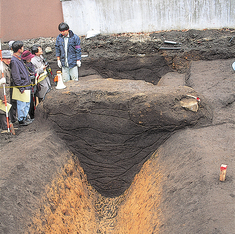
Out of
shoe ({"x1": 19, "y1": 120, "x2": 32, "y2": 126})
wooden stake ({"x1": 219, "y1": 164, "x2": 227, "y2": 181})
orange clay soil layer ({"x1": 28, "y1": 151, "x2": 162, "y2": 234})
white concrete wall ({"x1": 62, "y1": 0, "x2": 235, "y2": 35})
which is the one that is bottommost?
orange clay soil layer ({"x1": 28, "y1": 151, "x2": 162, "y2": 234})

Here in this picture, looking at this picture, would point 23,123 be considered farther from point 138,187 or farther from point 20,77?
point 138,187

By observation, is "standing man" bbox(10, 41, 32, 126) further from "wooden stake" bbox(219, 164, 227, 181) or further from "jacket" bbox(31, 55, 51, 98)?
"wooden stake" bbox(219, 164, 227, 181)

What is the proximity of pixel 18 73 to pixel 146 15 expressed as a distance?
5817 millimetres

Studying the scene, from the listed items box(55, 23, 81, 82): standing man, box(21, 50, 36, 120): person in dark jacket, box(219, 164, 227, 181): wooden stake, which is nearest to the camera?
box(219, 164, 227, 181): wooden stake

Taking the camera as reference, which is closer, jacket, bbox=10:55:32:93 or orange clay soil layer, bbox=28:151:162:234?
orange clay soil layer, bbox=28:151:162:234

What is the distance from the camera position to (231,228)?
6.82ft

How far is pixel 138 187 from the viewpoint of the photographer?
399cm

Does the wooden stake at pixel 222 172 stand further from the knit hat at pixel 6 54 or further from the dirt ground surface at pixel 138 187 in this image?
the knit hat at pixel 6 54

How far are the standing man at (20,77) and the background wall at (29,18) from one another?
17.2 ft

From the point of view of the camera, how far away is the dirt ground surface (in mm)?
2520

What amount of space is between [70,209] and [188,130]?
2.09m

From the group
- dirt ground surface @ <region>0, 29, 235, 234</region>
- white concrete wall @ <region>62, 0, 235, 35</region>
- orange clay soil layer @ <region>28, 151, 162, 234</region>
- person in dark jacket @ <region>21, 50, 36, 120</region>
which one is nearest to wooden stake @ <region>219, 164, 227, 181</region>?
dirt ground surface @ <region>0, 29, 235, 234</region>

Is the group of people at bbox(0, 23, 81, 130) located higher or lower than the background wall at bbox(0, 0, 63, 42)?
lower

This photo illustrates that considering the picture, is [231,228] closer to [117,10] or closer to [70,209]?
[70,209]
